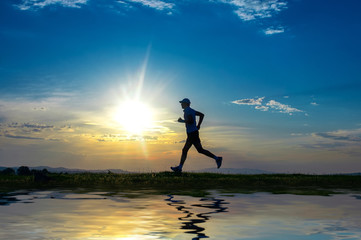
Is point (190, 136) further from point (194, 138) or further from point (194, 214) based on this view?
point (194, 214)

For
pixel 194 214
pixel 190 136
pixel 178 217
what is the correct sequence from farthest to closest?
1. pixel 190 136
2. pixel 194 214
3. pixel 178 217

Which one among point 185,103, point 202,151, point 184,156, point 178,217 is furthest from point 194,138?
point 178,217

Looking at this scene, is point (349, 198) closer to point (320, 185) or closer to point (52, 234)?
point (320, 185)

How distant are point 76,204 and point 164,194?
2.82 metres

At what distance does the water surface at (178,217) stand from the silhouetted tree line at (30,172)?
4.23 meters

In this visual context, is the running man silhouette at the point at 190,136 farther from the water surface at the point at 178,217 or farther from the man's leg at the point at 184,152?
the water surface at the point at 178,217

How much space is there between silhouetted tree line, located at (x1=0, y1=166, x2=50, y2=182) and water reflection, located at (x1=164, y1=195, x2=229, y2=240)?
6413mm

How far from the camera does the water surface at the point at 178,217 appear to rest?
585cm

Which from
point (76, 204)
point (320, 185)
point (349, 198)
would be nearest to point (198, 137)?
point (320, 185)

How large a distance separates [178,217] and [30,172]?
12016 millimetres

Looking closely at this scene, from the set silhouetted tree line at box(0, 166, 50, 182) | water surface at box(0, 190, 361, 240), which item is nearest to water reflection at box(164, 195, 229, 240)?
water surface at box(0, 190, 361, 240)

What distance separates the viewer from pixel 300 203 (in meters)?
9.62

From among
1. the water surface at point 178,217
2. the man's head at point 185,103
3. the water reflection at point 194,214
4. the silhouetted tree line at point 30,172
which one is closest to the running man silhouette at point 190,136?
the man's head at point 185,103

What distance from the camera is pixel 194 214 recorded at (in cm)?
754
